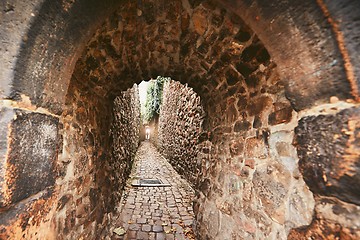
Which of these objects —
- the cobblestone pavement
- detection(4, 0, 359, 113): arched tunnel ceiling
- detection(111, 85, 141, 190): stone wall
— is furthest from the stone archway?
detection(111, 85, 141, 190): stone wall

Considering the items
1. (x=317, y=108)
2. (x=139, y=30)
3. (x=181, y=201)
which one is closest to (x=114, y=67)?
(x=139, y=30)

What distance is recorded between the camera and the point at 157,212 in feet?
11.4

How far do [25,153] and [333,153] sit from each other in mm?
1103

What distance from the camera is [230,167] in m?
2.03

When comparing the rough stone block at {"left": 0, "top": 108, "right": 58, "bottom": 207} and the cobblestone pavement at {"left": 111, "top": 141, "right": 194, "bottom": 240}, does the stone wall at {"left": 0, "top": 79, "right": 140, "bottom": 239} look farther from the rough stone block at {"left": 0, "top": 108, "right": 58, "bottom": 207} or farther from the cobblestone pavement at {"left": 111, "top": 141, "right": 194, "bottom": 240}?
the cobblestone pavement at {"left": 111, "top": 141, "right": 194, "bottom": 240}

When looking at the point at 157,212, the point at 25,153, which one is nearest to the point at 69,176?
the point at 25,153

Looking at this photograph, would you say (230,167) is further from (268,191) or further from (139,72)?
(139,72)

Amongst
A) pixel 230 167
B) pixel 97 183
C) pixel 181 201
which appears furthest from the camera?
pixel 181 201

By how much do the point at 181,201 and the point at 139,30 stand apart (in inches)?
141

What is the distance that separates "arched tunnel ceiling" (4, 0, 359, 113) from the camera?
0.60 metres

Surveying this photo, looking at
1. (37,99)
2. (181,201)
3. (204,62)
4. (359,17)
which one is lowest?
(181,201)

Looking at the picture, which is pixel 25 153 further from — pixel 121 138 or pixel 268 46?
pixel 121 138

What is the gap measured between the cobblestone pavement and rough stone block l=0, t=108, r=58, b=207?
253 centimetres

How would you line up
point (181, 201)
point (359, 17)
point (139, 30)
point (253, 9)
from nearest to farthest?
point (359, 17), point (253, 9), point (139, 30), point (181, 201)
